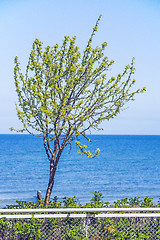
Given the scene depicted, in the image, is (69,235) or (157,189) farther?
(157,189)

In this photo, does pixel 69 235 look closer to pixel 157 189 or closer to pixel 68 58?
pixel 68 58

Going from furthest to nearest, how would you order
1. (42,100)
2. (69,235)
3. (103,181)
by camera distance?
(103,181) → (42,100) → (69,235)

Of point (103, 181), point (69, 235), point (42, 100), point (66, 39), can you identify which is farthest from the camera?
point (103, 181)

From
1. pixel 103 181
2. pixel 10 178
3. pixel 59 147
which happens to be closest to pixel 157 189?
pixel 103 181

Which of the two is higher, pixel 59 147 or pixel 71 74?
pixel 71 74

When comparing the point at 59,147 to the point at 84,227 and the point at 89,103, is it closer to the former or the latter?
the point at 89,103

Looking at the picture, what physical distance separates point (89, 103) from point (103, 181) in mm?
34459

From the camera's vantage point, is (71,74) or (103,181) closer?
(71,74)

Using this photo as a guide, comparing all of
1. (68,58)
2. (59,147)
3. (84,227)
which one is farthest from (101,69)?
(84,227)

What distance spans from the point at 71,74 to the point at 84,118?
134 centimetres

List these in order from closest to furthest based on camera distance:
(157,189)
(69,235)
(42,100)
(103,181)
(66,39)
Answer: (69,235) < (42,100) < (66,39) < (157,189) < (103,181)

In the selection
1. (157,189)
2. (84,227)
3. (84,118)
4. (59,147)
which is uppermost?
(84,118)

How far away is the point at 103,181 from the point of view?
145 feet

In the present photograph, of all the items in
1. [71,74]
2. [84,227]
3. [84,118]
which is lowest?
[84,227]
